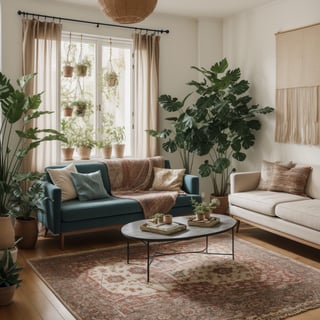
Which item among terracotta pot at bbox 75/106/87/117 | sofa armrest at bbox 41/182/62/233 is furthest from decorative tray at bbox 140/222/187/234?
terracotta pot at bbox 75/106/87/117

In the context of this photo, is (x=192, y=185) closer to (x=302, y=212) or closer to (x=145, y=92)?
(x=145, y=92)

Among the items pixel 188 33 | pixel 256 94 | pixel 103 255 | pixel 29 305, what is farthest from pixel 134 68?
pixel 29 305

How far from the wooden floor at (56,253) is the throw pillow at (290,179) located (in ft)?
1.85

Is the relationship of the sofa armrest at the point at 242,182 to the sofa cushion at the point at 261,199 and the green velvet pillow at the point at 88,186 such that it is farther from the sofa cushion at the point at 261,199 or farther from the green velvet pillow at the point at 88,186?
the green velvet pillow at the point at 88,186

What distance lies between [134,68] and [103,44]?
20.2 inches

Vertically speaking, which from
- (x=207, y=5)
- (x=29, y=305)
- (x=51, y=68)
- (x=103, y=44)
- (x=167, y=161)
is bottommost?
(x=29, y=305)

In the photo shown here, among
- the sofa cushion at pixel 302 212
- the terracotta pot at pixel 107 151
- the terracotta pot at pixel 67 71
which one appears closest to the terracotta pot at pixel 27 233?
the terracotta pot at pixel 107 151

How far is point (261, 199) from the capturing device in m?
5.07

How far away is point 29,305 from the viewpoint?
11.2ft

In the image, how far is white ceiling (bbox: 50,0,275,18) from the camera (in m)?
5.86

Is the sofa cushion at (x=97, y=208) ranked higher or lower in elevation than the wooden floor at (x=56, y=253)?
higher

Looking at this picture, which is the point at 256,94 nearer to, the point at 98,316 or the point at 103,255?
the point at 103,255

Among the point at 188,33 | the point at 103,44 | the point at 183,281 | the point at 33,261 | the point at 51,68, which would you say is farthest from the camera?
the point at 188,33

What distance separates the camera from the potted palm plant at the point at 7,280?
341 centimetres
